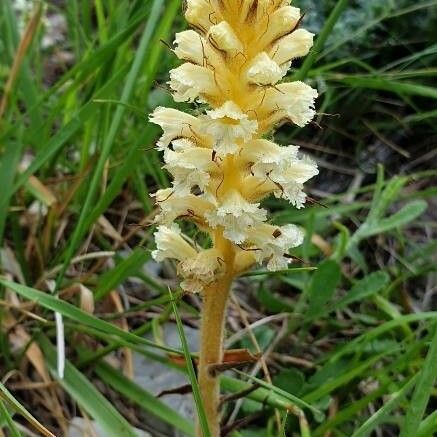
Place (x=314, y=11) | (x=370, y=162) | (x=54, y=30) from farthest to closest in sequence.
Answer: (x=54, y=30)
(x=314, y=11)
(x=370, y=162)

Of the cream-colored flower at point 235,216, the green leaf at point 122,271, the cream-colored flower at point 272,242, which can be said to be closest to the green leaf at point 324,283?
the green leaf at point 122,271

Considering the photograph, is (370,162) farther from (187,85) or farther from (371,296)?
(187,85)

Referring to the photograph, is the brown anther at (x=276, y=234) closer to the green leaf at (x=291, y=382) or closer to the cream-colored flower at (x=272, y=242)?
the cream-colored flower at (x=272, y=242)

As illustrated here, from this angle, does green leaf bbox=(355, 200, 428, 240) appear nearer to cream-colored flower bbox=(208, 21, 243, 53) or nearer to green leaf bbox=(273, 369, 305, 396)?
green leaf bbox=(273, 369, 305, 396)

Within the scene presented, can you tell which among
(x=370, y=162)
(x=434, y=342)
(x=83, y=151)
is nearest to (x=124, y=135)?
(x=83, y=151)

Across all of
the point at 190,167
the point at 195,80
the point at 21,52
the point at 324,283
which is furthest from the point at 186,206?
the point at 21,52

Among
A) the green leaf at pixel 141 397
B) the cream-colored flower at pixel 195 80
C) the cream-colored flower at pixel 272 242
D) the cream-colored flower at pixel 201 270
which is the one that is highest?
the cream-colored flower at pixel 195 80
